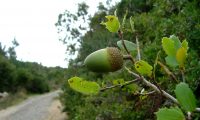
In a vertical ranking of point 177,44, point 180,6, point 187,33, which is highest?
point 180,6

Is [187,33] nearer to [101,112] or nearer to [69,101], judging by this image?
[101,112]

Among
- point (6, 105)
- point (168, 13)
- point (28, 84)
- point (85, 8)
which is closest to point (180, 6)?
point (168, 13)

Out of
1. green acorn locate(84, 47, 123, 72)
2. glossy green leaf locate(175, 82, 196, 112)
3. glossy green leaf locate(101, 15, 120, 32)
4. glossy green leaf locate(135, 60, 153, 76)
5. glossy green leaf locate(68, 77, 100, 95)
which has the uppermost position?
glossy green leaf locate(101, 15, 120, 32)

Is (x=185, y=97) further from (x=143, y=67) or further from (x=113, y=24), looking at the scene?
(x=113, y=24)

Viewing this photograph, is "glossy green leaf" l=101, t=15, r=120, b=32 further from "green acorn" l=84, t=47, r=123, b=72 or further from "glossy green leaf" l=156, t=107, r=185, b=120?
"glossy green leaf" l=156, t=107, r=185, b=120

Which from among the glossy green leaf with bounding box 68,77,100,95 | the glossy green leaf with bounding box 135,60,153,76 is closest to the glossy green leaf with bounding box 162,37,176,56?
the glossy green leaf with bounding box 135,60,153,76

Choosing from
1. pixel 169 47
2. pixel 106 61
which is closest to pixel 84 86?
pixel 106 61

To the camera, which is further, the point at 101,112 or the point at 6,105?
the point at 6,105

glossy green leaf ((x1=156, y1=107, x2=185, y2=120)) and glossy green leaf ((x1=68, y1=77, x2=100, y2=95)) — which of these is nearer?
glossy green leaf ((x1=156, y1=107, x2=185, y2=120))
